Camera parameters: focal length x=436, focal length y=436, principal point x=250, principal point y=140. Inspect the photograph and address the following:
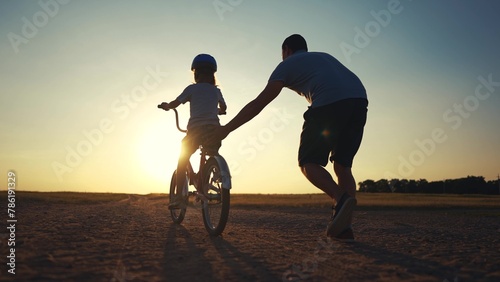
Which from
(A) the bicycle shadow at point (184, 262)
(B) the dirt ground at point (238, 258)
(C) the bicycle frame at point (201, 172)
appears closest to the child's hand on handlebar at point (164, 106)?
(C) the bicycle frame at point (201, 172)

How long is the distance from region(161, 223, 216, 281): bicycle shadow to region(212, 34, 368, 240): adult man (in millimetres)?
1508

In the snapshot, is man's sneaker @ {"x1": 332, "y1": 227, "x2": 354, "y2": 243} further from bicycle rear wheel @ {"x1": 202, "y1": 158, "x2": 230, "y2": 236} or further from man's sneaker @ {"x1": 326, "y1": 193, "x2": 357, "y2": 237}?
bicycle rear wheel @ {"x1": 202, "y1": 158, "x2": 230, "y2": 236}

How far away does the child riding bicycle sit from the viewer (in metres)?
6.16

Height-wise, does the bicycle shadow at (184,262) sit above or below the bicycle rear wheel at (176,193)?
below

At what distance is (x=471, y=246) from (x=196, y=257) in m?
2.90

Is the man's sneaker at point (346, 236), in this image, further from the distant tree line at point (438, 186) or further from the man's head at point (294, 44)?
the distant tree line at point (438, 186)

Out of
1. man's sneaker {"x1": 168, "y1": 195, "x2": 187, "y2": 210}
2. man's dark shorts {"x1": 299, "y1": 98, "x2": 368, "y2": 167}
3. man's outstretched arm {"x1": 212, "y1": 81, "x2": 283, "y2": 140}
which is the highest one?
man's outstretched arm {"x1": 212, "y1": 81, "x2": 283, "y2": 140}

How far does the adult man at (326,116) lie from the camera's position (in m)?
4.88

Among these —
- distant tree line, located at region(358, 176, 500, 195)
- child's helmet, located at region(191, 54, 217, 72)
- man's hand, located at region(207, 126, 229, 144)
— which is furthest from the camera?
distant tree line, located at region(358, 176, 500, 195)

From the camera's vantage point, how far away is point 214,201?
595 cm

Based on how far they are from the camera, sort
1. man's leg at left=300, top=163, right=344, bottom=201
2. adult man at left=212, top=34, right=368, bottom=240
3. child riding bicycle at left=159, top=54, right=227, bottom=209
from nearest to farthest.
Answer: man's leg at left=300, top=163, right=344, bottom=201, adult man at left=212, top=34, right=368, bottom=240, child riding bicycle at left=159, top=54, right=227, bottom=209

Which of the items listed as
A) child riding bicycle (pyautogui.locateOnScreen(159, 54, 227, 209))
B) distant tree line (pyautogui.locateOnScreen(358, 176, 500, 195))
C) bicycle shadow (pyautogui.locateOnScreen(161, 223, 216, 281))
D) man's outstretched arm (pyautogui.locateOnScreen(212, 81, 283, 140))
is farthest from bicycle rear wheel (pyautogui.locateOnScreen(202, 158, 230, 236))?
distant tree line (pyautogui.locateOnScreen(358, 176, 500, 195))

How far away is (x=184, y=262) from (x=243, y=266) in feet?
1.59

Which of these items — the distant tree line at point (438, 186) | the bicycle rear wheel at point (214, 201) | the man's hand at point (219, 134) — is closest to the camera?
the man's hand at point (219, 134)
